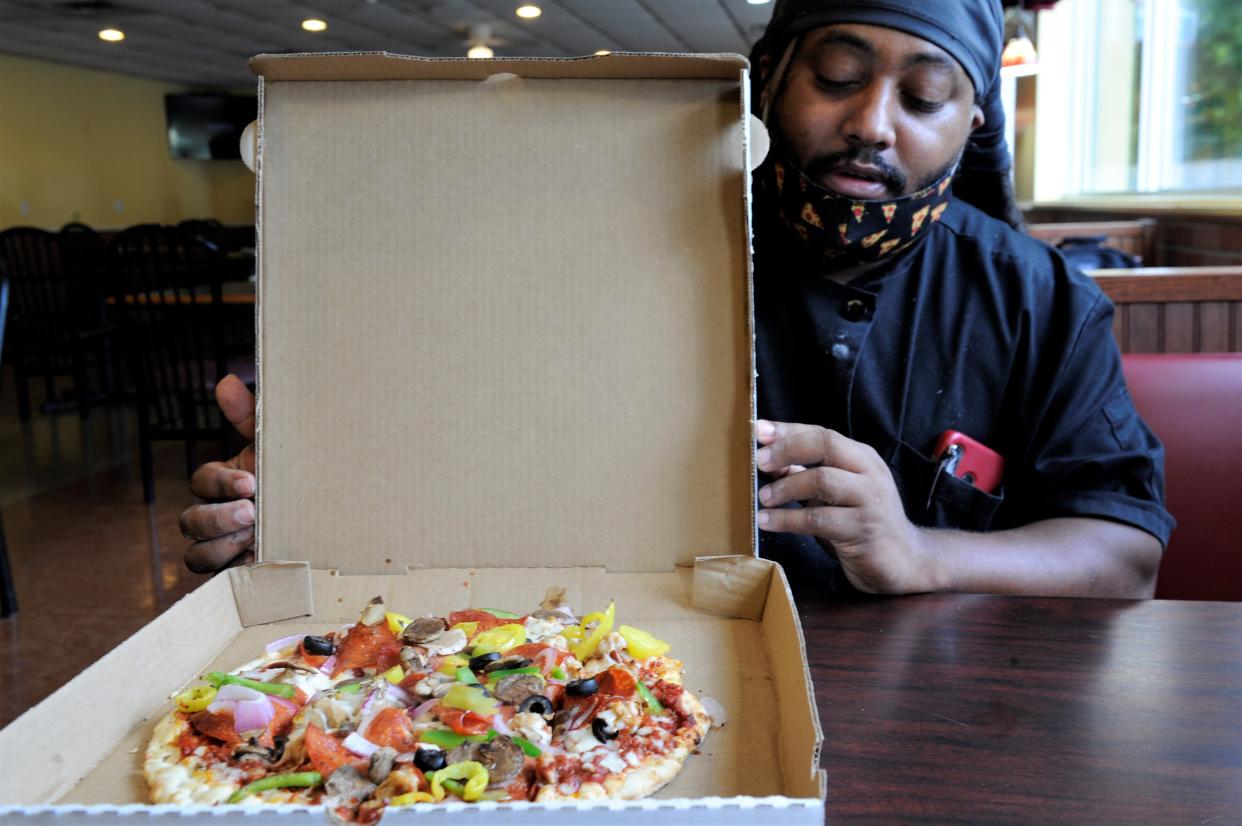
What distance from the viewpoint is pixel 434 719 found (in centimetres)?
66

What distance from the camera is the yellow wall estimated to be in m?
9.45

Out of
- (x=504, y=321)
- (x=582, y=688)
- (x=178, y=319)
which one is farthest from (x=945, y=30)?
(x=178, y=319)

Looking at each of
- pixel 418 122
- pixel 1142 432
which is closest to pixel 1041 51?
pixel 1142 432

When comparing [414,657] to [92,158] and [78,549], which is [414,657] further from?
[92,158]

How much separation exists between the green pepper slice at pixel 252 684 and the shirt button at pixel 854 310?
818 millimetres

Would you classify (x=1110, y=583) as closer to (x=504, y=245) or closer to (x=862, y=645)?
(x=862, y=645)

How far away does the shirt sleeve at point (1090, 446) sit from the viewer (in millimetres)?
1165

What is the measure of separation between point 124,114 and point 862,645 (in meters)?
11.9

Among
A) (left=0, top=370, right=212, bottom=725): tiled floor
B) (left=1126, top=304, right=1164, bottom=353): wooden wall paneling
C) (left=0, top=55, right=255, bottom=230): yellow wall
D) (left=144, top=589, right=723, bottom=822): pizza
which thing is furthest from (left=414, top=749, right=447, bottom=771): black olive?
(left=0, top=55, right=255, bottom=230): yellow wall

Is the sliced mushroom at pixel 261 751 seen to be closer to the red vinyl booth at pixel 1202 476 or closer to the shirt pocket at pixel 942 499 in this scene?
the shirt pocket at pixel 942 499

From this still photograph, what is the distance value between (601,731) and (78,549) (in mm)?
3501

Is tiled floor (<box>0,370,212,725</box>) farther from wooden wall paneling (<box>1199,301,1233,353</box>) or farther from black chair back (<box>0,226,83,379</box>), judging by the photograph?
wooden wall paneling (<box>1199,301,1233,353</box>)

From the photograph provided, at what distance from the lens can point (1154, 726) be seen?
690 millimetres

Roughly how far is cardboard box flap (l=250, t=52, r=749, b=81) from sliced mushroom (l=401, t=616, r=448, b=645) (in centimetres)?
43
